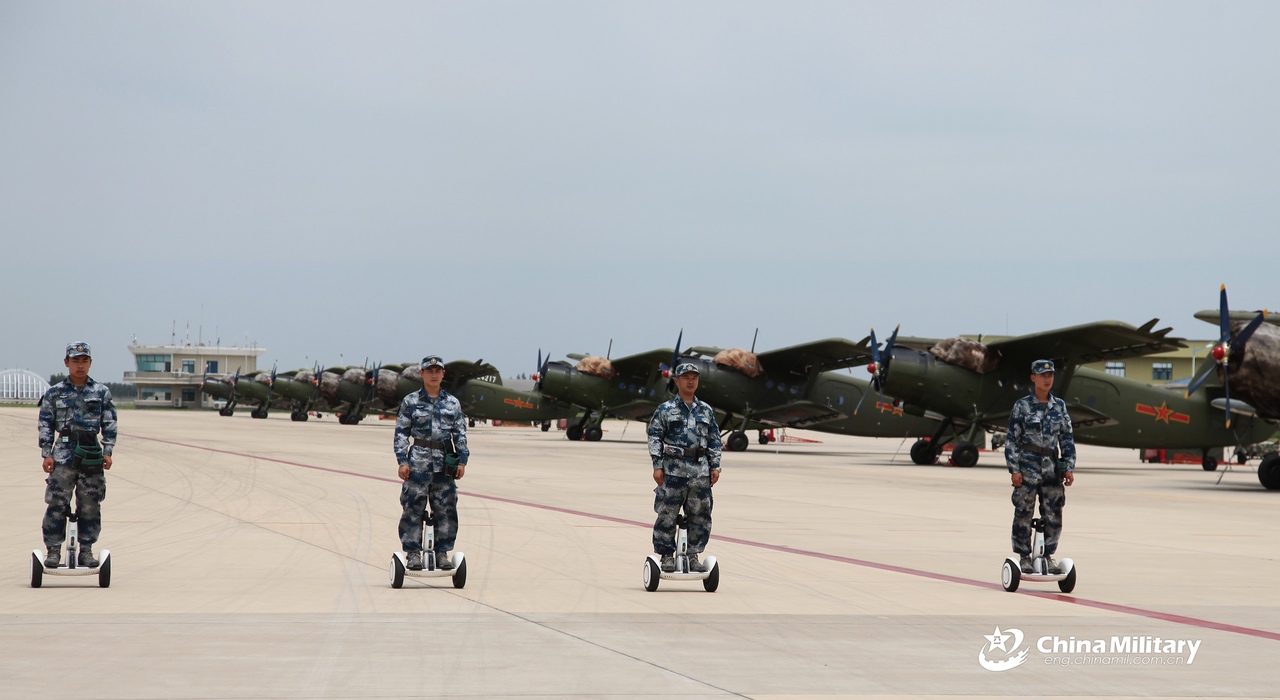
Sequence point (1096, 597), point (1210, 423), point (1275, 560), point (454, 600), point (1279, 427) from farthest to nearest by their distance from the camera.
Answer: point (1210, 423) < point (1279, 427) < point (1275, 560) < point (1096, 597) < point (454, 600)

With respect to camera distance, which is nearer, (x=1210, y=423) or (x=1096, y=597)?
(x=1096, y=597)

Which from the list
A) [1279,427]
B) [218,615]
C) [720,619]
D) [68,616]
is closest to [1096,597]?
[720,619]

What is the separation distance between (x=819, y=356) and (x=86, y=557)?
3385cm

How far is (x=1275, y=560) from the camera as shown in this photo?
13719 mm

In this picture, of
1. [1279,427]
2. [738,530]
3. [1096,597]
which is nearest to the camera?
[1096,597]

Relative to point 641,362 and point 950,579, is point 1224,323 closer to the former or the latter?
point 950,579

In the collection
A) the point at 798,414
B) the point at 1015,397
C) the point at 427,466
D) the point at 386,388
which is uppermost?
the point at 1015,397

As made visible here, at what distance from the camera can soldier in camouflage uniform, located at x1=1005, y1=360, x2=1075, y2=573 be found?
10.9 metres

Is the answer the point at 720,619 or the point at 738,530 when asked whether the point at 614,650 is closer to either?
the point at 720,619

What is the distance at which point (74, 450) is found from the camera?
10320mm

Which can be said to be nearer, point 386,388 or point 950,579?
point 950,579

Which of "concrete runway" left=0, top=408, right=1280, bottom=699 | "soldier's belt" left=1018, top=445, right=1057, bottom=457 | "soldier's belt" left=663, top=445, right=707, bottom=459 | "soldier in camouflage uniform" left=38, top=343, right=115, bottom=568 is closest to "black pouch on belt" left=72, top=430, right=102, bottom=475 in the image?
"soldier in camouflage uniform" left=38, top=343, right=115, bottom=568

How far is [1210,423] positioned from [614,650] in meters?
32.7

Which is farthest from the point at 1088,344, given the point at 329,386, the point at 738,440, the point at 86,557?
the point at 329,386
